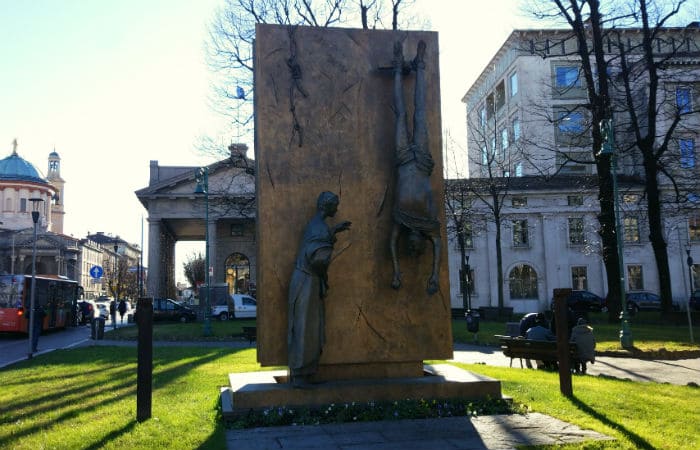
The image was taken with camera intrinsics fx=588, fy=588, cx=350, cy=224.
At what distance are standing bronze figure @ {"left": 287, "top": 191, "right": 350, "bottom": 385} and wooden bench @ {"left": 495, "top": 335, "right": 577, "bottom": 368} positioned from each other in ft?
22.2

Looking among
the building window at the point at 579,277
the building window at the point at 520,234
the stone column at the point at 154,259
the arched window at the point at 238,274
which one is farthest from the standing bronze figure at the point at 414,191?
the arched window at the point at 238,274

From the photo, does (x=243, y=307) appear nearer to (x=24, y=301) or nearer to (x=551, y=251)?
(x=24, y=301)

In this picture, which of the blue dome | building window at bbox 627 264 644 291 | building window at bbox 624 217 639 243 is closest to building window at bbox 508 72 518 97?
building window at bbox 624 217 639 243

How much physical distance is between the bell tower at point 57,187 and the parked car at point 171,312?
315 ft

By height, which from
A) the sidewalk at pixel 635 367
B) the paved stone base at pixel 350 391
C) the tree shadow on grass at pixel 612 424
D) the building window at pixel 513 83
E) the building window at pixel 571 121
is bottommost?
the sidewalk at pixel 635 367

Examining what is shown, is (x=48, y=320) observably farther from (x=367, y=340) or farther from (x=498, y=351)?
(x=367, y=340)

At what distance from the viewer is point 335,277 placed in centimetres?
754

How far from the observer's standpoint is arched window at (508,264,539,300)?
47375 millimetres

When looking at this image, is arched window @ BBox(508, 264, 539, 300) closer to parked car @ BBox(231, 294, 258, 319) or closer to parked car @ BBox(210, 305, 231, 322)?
parked car @ BBox(231, 294, 258, 319)

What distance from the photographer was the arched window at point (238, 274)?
57188mm

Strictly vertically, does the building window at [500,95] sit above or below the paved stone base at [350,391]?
above

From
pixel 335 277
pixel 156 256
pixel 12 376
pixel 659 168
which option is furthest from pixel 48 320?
pixel 659 168

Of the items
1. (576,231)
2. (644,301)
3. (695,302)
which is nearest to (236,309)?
(576,231)

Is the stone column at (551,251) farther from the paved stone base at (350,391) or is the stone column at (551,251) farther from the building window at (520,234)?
the paved stone base at (350,391)
